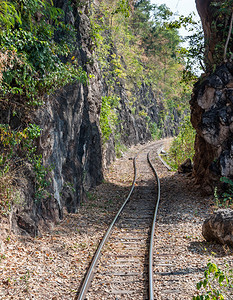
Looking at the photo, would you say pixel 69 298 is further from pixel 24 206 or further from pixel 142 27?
pixel 142 27

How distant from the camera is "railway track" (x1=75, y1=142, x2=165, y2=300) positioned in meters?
5.93

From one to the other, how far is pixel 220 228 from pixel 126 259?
2.56m

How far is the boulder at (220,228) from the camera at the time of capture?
25.6ft

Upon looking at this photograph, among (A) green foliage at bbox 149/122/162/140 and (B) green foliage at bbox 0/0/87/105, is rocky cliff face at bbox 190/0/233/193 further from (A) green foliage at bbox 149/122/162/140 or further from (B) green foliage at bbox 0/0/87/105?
(A) green foliage at bbox 149/122/162/140

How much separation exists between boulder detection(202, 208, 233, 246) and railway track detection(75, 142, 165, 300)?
1.53 m

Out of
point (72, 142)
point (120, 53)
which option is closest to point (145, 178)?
point (72, 142)

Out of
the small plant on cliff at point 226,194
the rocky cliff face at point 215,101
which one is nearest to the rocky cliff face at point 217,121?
the rocky cliff face at point 215,101

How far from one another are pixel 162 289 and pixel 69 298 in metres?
1.78

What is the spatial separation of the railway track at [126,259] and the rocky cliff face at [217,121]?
287 centimetres

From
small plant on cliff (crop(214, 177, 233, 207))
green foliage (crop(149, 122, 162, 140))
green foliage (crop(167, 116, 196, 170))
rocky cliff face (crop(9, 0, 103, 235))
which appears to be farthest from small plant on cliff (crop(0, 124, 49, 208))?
green foliage (crop(149, 122, 162, 140))

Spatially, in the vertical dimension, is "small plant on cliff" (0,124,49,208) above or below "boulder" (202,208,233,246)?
above

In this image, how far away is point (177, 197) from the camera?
13391mm

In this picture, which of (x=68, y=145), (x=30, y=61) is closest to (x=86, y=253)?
(x=68, y=145)

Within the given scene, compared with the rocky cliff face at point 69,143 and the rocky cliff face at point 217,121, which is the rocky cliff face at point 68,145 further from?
the rocky cliff face at point 217,121
